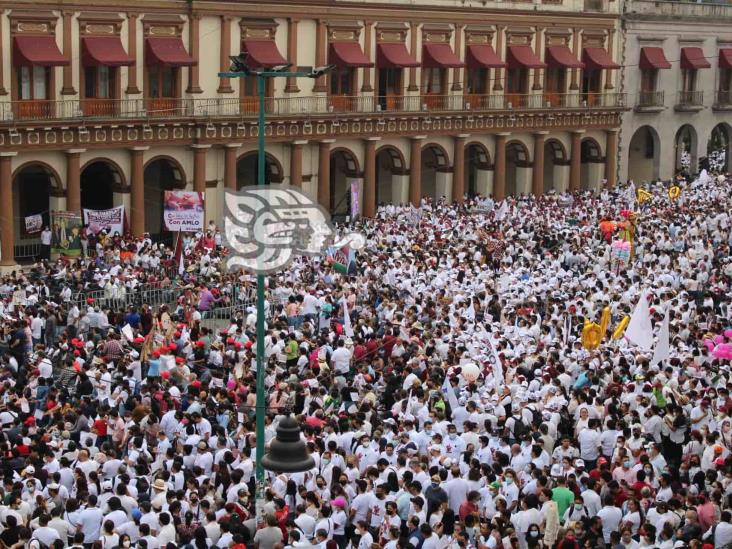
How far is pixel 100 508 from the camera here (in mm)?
18406

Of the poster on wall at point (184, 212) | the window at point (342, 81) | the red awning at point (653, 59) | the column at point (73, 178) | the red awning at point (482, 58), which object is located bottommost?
the poster on wall at point (184, 212)

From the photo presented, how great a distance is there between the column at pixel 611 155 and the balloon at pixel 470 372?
37.4 metres

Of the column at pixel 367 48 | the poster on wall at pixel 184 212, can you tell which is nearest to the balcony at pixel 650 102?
the column at pixel 367 48

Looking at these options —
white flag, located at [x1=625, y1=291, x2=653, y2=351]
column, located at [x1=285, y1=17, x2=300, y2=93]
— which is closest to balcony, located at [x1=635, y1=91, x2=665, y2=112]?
column, located at [x1=285, y1=17, x2=300, y2=93]

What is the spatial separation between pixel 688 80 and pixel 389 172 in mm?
17737

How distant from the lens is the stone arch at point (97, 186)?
145 ft

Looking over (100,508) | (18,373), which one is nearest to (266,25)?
(18,373)

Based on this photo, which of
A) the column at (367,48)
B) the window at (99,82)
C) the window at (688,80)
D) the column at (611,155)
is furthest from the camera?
the window at (688,80)

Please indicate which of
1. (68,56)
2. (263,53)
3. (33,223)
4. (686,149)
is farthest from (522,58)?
(33,223)

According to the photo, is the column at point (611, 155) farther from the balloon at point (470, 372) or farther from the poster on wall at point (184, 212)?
the balloon at point (470, 372)

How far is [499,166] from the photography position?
55719 millimetres

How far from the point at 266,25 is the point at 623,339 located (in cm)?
2313

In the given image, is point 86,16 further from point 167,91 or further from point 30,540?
point 30,540

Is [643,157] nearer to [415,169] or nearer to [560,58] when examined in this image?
[560,58]
